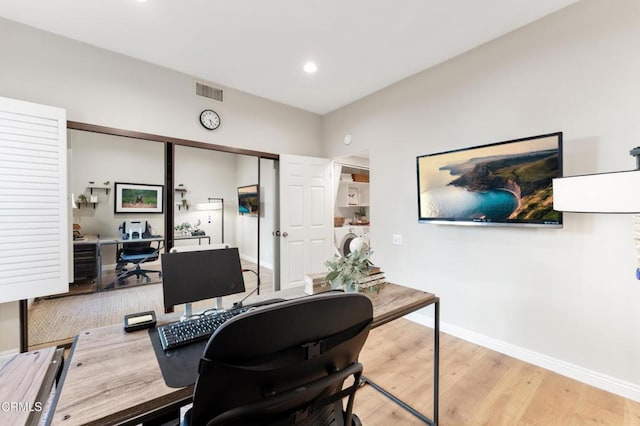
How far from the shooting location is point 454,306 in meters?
2.82

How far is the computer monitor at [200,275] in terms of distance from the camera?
50.5 inches

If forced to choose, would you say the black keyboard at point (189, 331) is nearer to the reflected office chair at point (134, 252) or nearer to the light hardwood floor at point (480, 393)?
the light hardwood floor at point (480, 393)

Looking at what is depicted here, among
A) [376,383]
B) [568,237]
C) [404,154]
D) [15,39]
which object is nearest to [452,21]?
[404,154]

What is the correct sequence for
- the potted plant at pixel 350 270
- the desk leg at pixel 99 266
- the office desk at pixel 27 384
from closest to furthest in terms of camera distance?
the office desk at pixel 27 384 → the potted plant at pixel 350 270 → the desk leg at pixel 99 266

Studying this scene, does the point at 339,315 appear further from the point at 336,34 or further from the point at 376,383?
the point at 336,34

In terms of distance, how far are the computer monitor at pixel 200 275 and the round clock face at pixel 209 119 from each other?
2318 millimetres

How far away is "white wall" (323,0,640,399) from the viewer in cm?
191

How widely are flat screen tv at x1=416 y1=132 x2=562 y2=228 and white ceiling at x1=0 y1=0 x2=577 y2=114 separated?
1026mm

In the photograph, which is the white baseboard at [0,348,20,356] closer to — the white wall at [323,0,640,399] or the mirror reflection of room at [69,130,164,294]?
the mirror reflection of room at [69,130,164,294]

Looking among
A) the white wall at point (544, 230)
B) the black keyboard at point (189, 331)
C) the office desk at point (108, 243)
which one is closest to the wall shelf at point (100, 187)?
the office desk at point (108, 243)

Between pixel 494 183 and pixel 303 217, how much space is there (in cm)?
245

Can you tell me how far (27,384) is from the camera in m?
0.88

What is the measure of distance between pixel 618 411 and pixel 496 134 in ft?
7.14

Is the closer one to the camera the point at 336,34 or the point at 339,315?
the point at 339,315
